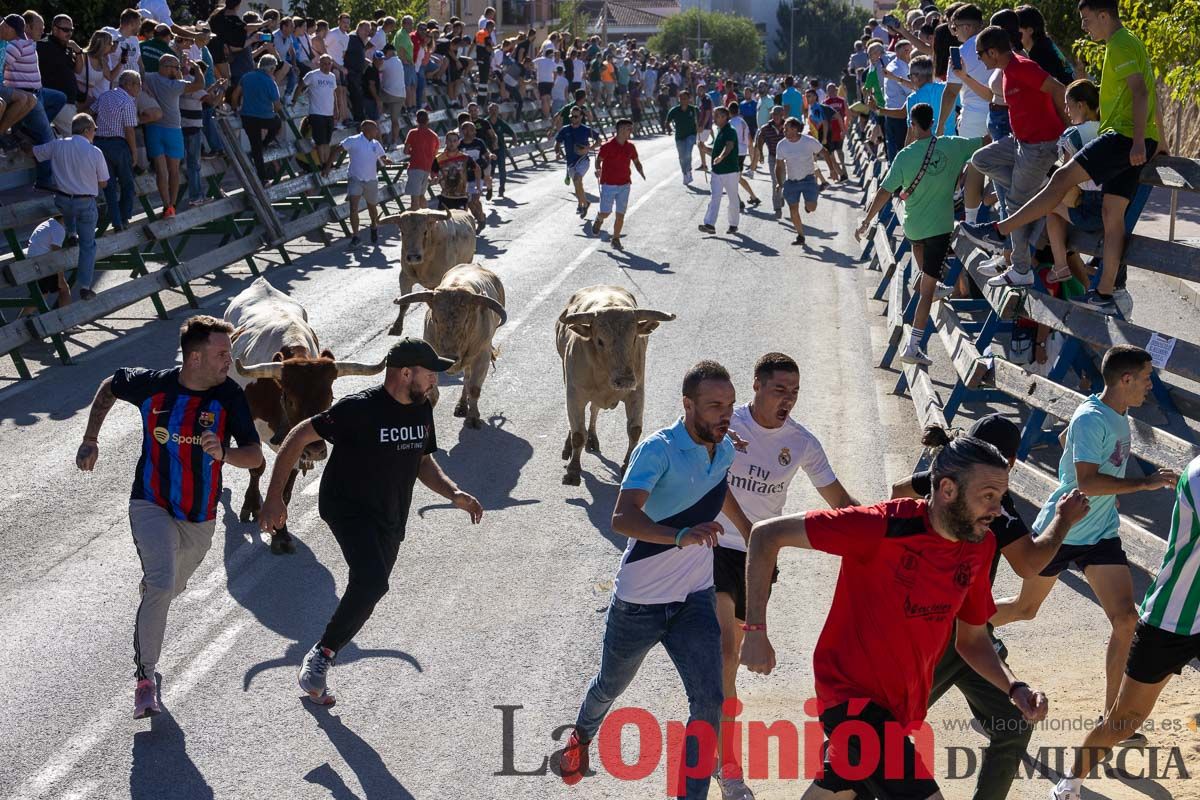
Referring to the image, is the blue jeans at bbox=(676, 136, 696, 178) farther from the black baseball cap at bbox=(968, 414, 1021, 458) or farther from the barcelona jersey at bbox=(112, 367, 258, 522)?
the black baseball cap at bbox=(968, 414, 1021, 458)

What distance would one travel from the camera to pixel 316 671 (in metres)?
7.20

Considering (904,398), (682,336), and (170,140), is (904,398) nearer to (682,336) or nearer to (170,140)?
(682,336)

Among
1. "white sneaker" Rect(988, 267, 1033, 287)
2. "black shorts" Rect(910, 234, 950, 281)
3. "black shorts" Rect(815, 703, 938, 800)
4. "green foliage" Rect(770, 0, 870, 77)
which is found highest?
"black shorts" Rect(815, 703, 938, 800)

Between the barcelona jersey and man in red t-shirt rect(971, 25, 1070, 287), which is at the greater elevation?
man in red t-shirt rect(971, 25, 1070, 287)

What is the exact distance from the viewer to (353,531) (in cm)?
723

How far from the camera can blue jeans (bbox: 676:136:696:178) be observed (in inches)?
1141

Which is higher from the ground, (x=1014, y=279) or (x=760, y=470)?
(x=760, y=470)

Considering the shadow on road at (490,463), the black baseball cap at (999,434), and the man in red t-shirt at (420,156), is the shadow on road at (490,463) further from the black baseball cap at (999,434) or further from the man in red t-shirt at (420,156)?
the man in red t-shirt at (420,156)

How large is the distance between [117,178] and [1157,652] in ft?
48.9

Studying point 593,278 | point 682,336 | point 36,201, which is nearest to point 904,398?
point 682,336

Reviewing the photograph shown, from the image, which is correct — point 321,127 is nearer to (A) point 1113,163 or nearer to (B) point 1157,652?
(A) point 1113,163

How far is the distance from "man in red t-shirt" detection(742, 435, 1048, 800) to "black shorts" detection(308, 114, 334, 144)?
1971 cm

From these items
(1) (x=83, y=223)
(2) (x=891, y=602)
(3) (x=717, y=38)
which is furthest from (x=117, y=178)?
(3) (x=717, y=38)

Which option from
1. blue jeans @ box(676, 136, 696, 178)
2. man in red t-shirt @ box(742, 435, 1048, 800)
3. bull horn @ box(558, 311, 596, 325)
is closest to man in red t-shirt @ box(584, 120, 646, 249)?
blue jeans @ box(676, 136, 696, 178)
